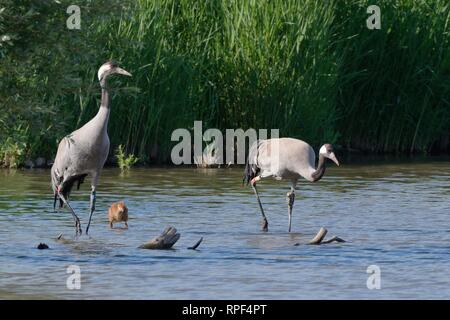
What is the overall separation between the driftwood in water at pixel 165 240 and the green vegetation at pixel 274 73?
20.4 ft

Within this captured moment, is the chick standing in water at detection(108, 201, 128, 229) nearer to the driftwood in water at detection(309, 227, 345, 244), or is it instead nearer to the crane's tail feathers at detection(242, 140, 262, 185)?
the crane's tail feathers at detection(242, 140, 262, 185)

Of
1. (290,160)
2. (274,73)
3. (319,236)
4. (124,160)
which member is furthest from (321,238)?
(274,73)

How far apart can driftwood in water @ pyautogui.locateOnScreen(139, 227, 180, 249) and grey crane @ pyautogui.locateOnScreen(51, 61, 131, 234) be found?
1.46m

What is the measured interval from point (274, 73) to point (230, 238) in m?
7.81

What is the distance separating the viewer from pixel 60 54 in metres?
13.1

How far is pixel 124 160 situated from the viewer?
2198 cm

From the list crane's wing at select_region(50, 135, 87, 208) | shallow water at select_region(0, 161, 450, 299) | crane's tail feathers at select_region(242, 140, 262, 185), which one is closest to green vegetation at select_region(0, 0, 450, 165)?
shallow water at select_region(0, 161, 450, 299)

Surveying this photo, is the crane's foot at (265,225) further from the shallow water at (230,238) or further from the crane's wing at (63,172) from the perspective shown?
the crane's wing at (63,172)

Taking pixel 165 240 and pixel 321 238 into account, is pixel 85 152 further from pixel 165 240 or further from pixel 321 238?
pixel 321 238

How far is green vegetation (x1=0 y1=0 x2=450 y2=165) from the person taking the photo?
21781 mm

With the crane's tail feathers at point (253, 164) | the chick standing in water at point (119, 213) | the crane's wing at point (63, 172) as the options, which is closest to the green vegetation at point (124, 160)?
the crane's tail feathers at point (253, 164)

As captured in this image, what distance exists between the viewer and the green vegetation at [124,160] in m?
21.8
